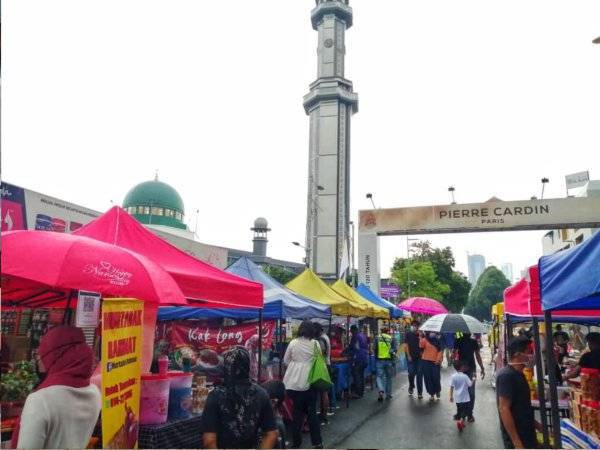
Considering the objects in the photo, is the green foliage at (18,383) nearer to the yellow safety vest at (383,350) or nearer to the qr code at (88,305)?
the qr code at (88,305)

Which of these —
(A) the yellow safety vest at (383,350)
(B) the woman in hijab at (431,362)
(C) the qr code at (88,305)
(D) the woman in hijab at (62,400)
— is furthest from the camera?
(A) the yellow safety vest at (383,350)

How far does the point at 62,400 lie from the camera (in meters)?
2.60

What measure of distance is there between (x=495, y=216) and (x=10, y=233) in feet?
76.9

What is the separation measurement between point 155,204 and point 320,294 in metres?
42.5

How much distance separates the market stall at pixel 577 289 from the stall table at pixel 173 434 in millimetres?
3455

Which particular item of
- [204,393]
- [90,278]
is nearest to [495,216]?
[204,393]

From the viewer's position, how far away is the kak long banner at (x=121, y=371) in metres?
3.25

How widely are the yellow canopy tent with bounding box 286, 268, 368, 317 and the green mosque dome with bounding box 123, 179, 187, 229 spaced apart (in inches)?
1608

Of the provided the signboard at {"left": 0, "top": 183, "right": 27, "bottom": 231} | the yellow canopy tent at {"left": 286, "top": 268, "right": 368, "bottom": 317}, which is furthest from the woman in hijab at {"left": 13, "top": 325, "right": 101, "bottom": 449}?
the signboard at {"left": 0, "top": 183, "right": 27, "bottom": 231}

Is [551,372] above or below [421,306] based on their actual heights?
below

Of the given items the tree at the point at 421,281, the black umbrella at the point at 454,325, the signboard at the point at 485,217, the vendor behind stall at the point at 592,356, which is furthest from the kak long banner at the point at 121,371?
the tree at the point at 421,281

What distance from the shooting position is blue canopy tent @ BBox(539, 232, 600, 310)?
3578 mm

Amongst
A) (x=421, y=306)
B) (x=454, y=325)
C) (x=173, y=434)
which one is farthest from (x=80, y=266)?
(x=421, y=306)

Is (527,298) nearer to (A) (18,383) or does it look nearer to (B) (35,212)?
(A) (18,383)
